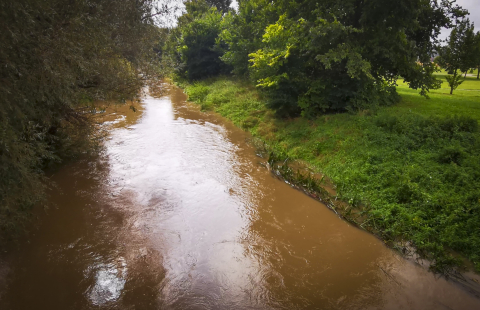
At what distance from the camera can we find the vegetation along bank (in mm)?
7230

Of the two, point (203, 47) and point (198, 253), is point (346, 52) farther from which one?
point (203, 47)

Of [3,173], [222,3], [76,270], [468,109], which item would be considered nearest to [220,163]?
[76,270]

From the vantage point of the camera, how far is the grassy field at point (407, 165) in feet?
22.2

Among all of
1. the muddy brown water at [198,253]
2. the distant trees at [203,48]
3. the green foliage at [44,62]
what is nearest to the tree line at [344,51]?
the green foliage at [44,62]

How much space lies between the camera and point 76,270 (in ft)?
19.0

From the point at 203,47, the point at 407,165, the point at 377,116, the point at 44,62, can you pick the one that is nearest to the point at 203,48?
the point at 203,47

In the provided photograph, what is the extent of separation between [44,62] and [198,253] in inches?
184

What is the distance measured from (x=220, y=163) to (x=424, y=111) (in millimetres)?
9107

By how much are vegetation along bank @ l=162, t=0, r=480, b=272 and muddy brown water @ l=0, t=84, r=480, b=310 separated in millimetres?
982

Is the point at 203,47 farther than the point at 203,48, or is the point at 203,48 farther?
the point at 203,48

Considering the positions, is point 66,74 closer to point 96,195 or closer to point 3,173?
point 3,173

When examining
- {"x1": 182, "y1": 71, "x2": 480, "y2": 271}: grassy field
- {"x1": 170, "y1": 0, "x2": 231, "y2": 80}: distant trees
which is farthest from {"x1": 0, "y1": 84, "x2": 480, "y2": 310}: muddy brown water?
{"x1": 170, "y1": 0, "x2": 231, "y2": 80}: distant trees

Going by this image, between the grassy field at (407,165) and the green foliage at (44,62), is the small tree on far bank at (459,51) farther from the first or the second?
the green foliage at (44,62)

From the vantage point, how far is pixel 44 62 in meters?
4.77
